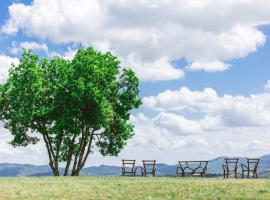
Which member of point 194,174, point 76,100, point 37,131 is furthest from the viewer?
point 37,131

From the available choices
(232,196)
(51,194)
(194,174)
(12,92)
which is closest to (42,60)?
(12,92)

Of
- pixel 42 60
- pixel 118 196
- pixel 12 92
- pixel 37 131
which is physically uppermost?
pixel 42 60

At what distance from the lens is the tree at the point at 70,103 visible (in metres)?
58.2

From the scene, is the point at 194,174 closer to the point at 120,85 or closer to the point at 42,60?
the point at 120,85

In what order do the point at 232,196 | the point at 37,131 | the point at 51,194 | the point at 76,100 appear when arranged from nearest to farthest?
1. the point at 232,196
2. the point at 51,194
3. the point at 76,100
4. the point at 37,131

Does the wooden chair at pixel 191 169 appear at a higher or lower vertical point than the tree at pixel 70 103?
lower

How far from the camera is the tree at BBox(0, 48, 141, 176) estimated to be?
5822cm

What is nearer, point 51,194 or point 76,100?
point 51,194

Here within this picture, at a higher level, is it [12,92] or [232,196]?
[12,92]

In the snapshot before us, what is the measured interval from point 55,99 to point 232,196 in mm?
41103

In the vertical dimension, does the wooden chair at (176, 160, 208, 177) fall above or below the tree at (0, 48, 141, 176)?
below

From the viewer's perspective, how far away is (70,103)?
194ft

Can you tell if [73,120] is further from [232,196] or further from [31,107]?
[232,196]

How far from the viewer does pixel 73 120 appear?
Result: 59.3m
